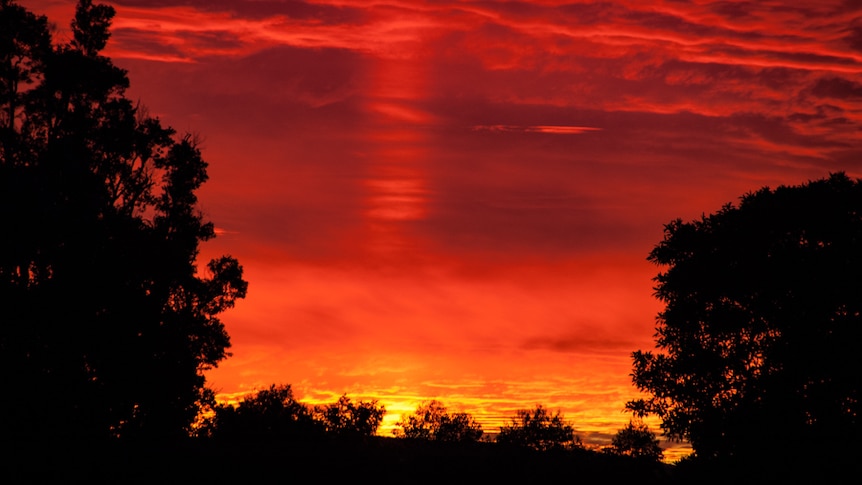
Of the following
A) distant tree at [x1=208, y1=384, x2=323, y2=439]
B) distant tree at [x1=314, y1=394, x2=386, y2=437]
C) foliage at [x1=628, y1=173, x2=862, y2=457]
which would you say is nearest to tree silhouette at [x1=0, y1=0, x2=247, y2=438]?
distant tree at [x1=208, y1=384, x2=323, y2=439]

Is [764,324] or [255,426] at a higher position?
[764,324]

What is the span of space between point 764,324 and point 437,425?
240 ft

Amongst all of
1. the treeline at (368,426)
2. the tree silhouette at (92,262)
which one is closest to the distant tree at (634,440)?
the treeline at (368,426)

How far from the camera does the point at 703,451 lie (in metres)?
46.4

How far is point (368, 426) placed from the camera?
98875 millimetres

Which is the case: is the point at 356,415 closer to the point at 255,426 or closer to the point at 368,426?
the point at 368,426

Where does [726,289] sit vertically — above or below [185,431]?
above

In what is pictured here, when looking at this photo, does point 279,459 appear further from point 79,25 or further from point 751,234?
point 751,234

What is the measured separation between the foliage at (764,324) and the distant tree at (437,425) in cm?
6184

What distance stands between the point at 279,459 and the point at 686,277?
92.1 feet

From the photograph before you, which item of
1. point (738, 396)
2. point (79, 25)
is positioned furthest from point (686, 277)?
point (79, 25)

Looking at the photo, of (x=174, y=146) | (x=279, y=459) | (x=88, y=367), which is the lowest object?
(x=279, y=459)

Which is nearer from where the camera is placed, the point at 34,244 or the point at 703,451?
the point at 34,244

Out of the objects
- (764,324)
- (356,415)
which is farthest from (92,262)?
(356,415)
